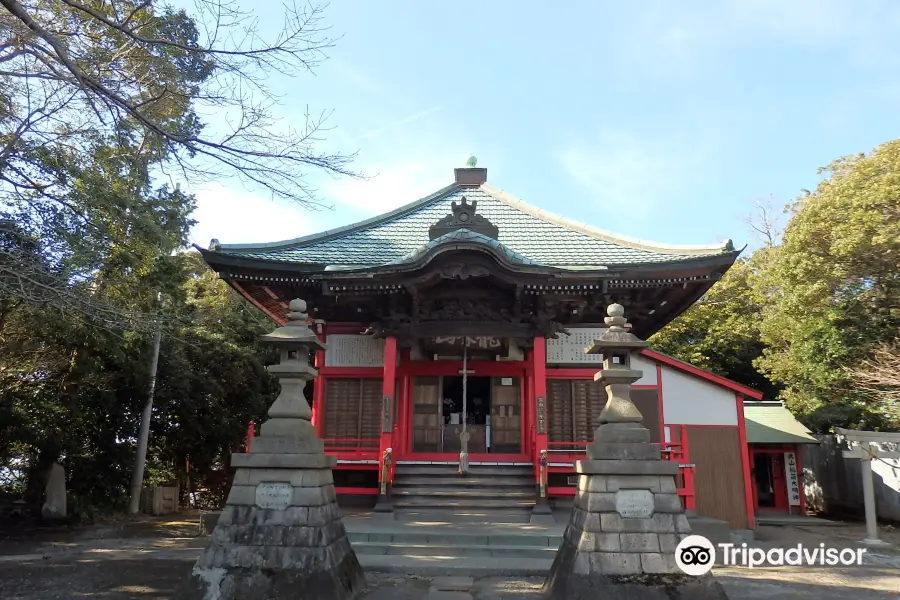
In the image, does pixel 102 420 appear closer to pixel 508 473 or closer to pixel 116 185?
pixel 116 185

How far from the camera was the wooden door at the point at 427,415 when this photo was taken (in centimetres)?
1123

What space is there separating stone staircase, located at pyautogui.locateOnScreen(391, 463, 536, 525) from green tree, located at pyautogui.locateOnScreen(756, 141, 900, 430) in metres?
11.4

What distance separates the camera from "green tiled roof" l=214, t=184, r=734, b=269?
1055 centimetres

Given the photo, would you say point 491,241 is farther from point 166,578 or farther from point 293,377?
point 166,578

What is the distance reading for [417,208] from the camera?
13664 millimetres

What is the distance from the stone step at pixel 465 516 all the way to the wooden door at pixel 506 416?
1854mm

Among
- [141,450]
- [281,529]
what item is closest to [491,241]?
[281,529]

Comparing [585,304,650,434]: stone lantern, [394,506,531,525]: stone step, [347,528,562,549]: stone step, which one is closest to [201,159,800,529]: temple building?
[394,506,531,525]: stone step

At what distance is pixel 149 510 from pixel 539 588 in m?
13.6

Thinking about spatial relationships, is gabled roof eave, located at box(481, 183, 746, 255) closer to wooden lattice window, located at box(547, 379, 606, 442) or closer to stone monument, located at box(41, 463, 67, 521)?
wooden lattice window, located at box(547, 379, 606, 442)

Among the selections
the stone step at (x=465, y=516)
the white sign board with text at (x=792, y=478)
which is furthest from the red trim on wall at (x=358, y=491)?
the white sign board with text at (x=792, y=478)

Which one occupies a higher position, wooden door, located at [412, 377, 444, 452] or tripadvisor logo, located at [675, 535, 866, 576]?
wooden door, located at [412, 377, 444, 452]

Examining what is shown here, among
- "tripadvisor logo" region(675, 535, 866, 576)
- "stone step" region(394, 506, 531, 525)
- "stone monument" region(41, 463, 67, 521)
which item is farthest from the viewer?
"stone monument" region(41, 463, 67, 521)

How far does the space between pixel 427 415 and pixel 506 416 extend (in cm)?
156
